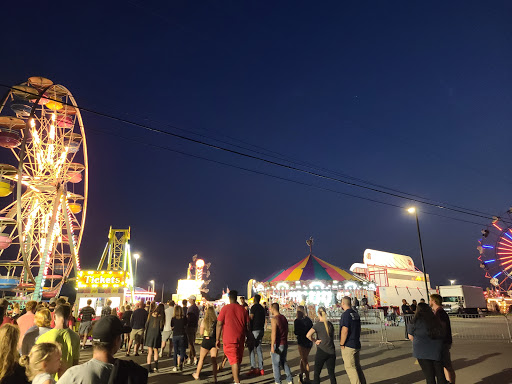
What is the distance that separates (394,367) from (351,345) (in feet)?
12.3

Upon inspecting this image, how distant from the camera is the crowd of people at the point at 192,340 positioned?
2.68 meters

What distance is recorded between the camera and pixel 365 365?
955 centimetres

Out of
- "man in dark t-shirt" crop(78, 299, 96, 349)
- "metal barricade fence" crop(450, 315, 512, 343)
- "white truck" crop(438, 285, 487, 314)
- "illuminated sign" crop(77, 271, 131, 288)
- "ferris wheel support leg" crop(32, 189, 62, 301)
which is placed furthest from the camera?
"white truck" crop(438, 285, 487, 314)

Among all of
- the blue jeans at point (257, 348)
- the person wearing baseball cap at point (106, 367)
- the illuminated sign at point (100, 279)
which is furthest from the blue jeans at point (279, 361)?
the illuminated sign at point (100, 279)

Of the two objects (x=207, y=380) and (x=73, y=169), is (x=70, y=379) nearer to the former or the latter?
(x=207, y=380)

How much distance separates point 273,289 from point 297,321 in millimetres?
16530

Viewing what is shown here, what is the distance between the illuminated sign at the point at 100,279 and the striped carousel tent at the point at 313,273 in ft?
28.9

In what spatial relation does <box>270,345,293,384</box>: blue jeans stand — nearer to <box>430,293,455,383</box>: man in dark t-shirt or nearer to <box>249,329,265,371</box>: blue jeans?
<box>249,329,265,371</box>: blue jeans

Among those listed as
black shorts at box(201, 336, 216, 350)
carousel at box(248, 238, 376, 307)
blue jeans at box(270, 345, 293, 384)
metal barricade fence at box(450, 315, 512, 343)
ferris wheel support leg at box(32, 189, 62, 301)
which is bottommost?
metal barricade fence at box(450, 315, 512, 343)

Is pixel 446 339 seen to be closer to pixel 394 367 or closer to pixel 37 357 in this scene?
pixel 394 367

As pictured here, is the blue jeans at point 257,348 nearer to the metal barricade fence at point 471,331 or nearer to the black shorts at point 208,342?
the black shorts at point 208,342

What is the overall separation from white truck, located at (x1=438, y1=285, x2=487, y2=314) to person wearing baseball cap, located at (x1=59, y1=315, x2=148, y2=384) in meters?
41.8

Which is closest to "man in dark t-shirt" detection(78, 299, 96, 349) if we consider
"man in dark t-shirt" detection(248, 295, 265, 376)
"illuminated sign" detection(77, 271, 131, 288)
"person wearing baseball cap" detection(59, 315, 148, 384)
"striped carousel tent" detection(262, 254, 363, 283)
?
"illuminated sign" detection(77, 271, 131, 288)

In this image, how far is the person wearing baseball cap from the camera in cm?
243
